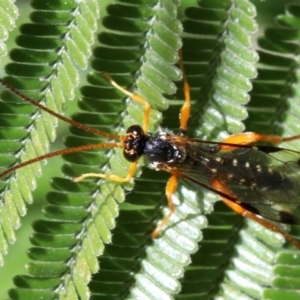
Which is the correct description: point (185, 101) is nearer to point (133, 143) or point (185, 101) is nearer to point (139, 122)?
point (139, 122)

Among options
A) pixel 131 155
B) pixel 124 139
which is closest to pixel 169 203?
pixel 131 155

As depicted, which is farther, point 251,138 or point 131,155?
point 251,138

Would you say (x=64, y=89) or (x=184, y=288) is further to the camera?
(x=184, y=288)

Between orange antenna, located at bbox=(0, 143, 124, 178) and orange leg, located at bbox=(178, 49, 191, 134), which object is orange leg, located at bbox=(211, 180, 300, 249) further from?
orange antenna, located at bbox=(0, 143, 124, 178)

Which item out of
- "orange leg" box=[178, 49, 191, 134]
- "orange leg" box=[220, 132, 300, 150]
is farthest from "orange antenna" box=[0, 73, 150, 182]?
"orange leg" box=[220, 132, 300, 150]

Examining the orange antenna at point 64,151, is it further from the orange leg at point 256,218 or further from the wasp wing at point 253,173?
the orange leg at point 256,218

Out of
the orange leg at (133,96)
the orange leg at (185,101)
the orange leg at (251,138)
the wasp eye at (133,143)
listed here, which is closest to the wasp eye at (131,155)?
the wasp eye at (133,143)

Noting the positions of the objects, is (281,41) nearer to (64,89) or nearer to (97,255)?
(64,89)

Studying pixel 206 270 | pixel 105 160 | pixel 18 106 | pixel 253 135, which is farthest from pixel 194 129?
pixel 18 106
